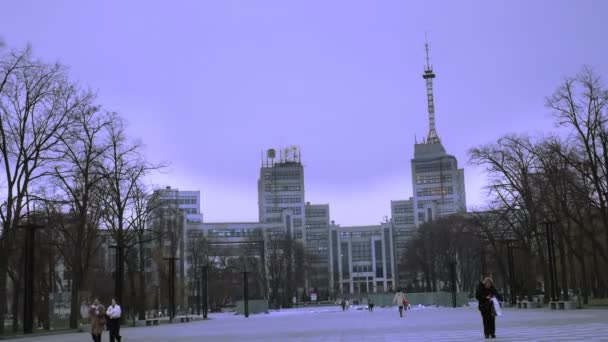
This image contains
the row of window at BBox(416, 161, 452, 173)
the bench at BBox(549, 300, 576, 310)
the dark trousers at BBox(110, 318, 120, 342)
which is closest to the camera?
the dark trousers at BBox(110, 318, 120, 342)

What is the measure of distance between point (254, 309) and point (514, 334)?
54370mm

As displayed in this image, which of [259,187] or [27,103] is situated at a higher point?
[259,187]

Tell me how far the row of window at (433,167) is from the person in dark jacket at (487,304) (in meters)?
176

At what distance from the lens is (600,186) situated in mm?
38562

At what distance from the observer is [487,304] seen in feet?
56.2

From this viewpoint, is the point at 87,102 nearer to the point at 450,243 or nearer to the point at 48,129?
the point at 48,129

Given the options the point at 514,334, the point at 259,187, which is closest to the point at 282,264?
the point at 514,334

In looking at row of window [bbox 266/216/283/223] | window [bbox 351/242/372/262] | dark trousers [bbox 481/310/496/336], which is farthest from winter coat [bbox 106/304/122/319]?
window [bbox 351/242/372/262]

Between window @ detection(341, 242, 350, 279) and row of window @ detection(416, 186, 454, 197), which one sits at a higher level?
row of window @ detection(416, 186, 454, 197)

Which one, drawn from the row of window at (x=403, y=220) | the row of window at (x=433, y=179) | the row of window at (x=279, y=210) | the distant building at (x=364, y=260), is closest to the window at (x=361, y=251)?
the distant building at (x=364, y=260)

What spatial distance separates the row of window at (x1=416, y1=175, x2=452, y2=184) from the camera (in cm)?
18912

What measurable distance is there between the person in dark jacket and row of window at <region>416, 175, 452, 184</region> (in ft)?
573

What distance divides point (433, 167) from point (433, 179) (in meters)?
3.53

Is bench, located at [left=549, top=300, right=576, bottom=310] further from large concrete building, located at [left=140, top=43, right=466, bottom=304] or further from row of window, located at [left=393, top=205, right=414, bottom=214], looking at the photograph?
row of window, located at [left=393, top=205, right=414, bottom=214]
